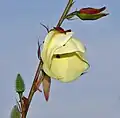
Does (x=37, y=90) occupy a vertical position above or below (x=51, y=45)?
below

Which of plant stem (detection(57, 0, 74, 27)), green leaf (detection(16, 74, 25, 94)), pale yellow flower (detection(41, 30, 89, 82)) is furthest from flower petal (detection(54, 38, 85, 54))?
green leaf (detection(16, 74, 25, 94))

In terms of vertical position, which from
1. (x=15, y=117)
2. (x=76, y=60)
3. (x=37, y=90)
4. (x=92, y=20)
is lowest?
(x=15, y=117)

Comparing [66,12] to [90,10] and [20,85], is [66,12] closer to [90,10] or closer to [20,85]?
[90,10]

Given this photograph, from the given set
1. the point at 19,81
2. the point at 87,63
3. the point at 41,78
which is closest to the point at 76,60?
the point at 87,63

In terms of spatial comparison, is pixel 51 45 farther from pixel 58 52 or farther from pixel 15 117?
pixel 15 117

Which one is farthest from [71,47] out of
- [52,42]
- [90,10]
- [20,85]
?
[20,85]

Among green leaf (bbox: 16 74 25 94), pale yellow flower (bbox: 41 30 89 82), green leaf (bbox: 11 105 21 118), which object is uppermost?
A: pale yellow flower (bbox: 41 30 89 82)

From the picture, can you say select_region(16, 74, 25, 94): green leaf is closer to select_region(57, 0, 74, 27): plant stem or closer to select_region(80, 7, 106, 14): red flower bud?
select_region(57, 0, 74, 27): plant stem

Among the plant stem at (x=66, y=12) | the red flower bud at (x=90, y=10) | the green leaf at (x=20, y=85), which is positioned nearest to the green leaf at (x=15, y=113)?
the green leaf at (x=20, y=85)
